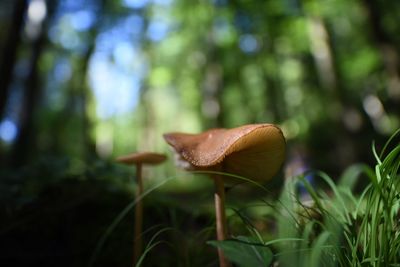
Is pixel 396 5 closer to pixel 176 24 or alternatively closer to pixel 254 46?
pixel 254 46

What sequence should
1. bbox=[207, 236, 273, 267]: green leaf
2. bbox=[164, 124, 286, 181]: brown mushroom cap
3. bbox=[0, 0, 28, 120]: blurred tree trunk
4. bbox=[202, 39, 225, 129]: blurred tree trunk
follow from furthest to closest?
bbox=[202, 39, 225, 129]: blurred tree trunk
bbox=[0, 0, 28, 120]: blurred tree trunk
bbox=[164, 124, 286, 181]: brown mushroom cap
bbox=[207, 236, 273, 267]: green leaf

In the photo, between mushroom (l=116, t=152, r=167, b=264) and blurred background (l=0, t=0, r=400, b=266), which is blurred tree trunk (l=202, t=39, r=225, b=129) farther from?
mushroom (l=116, t=152, r=167, b=264)

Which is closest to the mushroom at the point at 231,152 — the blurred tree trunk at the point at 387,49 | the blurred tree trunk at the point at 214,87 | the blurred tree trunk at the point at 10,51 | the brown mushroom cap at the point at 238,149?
the brown mushroom cap at the point at 238,149

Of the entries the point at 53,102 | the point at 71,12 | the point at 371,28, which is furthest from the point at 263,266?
the point at 53,102

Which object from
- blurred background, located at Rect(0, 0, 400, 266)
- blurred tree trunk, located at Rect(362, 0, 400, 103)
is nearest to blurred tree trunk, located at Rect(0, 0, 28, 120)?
blurred background, located at Rect(0, 0, 400, 266)

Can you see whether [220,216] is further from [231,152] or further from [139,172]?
[139,172]

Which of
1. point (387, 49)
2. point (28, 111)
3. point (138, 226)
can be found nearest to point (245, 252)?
point (138, 226)
